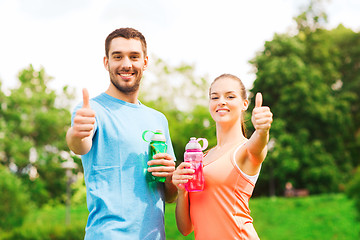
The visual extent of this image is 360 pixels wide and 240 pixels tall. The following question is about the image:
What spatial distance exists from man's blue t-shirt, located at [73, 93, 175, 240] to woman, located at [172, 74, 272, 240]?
24cm

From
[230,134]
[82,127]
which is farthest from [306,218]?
[82,127]

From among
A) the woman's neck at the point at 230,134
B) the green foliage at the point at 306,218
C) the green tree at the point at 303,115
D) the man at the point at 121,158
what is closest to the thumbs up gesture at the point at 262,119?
the woman's neck at the point at 230,134

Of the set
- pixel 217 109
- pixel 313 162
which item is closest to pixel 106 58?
pixel 217 109

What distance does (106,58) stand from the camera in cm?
303

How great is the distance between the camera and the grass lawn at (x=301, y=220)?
644 inches

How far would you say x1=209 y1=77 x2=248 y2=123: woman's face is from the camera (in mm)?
2973

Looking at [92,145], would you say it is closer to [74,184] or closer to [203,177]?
[203,177]

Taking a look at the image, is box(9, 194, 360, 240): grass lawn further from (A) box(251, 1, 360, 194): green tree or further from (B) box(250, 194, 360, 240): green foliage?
(A) box(251, 1, 360, 194): green tree

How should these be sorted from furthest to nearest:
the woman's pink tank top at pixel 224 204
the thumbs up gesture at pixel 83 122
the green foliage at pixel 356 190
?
the green foliage at pixel 356 190 < the woman's pink tank top at pixel 224 204 < the thumbs up gesture at pixel 83 122

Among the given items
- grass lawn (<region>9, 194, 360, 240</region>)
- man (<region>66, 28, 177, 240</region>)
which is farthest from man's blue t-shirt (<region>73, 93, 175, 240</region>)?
grass lawn (<region>9, 194, 360, 240</region>)

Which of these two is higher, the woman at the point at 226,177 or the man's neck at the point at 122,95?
the man's neck at the point at 122,95

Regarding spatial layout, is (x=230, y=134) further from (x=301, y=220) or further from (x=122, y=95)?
(x=301, y=220)

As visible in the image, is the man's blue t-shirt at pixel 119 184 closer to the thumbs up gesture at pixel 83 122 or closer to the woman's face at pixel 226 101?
the thumbs up gesture at pixel 83 122

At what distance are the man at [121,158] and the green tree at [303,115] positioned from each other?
2107cm
